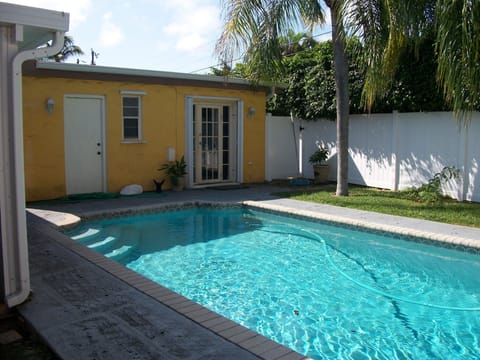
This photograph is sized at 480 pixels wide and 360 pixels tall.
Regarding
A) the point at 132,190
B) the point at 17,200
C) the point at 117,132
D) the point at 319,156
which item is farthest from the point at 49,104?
the point at 319,156

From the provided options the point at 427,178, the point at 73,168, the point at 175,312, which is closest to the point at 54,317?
the point at 175,312

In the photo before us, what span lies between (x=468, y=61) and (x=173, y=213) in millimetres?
6284

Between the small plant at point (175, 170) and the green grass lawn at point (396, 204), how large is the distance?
8.56ft

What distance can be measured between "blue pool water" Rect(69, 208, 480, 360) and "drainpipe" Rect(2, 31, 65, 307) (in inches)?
81.0

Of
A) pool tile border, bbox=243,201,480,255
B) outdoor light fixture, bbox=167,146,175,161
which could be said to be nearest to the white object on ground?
outdoor light fixture, bbox=167,146,175,161

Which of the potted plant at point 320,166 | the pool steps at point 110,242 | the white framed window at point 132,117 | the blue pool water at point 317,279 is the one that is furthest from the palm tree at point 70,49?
the pool steps at point 110,242

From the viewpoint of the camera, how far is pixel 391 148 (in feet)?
39.7

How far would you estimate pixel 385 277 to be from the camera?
6320mm

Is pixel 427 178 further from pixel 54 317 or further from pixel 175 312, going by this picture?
pixel 54 317

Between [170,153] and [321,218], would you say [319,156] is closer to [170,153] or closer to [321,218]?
[170,153]

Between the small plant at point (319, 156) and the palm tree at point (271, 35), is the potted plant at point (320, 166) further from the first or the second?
the palm tree at point (271, 35)

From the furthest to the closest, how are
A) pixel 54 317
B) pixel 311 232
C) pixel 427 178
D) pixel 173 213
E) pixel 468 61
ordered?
pixel 427 178, pixel 173 213, pixel 311 232, pixel 468 61, pixel 54 317

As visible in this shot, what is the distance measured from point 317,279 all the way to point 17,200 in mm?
3841

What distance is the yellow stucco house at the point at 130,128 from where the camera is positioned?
33.5 feet
